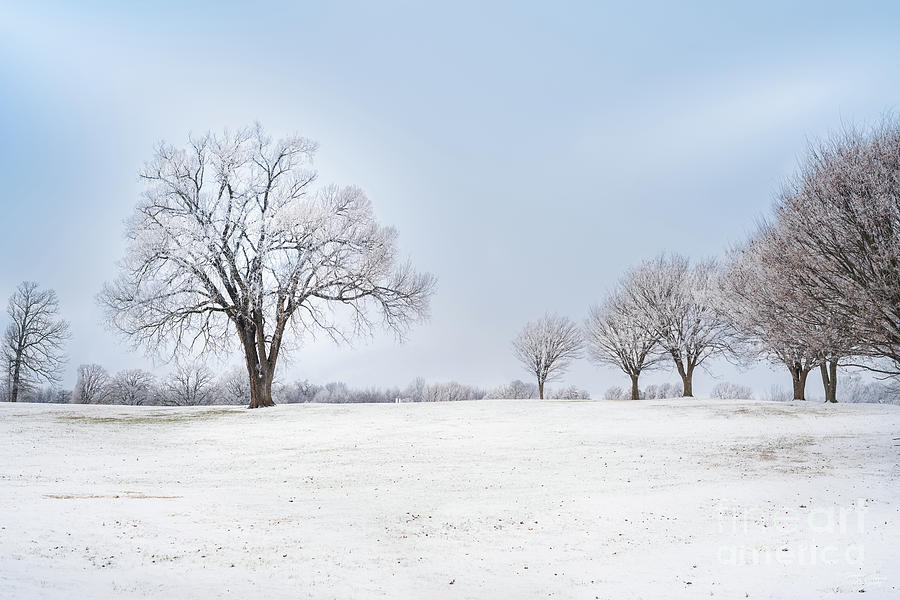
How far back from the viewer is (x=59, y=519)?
10.6 meters

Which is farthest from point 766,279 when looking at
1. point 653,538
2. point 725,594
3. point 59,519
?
point 59,519

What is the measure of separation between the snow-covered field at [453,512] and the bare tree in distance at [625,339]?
835 inches

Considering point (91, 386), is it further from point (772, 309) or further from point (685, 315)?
point (772, 309)

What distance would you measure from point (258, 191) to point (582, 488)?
1061 inches

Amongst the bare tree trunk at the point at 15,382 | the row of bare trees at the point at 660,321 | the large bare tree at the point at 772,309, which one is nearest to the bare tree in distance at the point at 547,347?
the row of bare trees at the point at 660,321

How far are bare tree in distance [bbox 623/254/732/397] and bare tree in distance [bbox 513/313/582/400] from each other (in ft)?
45.7

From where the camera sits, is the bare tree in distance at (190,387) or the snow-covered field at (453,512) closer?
the snow-covered field at (453,512)

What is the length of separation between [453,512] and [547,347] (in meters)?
45.6

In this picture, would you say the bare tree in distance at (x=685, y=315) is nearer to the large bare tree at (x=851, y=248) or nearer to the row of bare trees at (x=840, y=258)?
the row of bare trees at (x=840, y=258)

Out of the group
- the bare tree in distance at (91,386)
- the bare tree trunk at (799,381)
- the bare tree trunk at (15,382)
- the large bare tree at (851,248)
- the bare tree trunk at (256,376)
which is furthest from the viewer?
the bare tree in distance at (91,386)

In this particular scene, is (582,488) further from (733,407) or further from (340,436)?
(733,407)

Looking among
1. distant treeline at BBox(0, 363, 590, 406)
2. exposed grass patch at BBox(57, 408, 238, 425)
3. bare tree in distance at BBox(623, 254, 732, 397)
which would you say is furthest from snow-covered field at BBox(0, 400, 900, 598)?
distant treeline at BBox(0, 363, 590, 406)

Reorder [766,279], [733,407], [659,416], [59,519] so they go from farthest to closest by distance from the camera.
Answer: [733,407]
[659,416]
[766,279]
[59,519]

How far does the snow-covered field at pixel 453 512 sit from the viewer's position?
8.91 m
